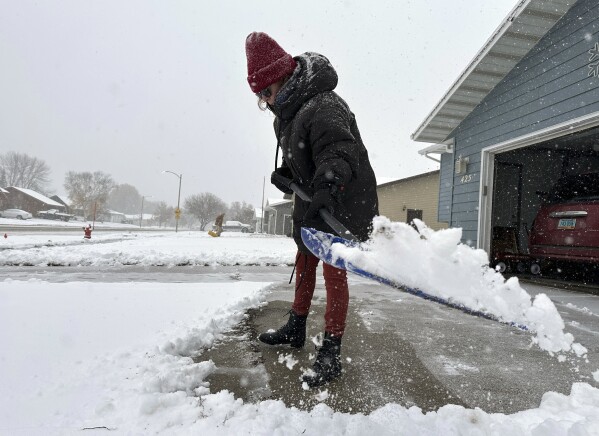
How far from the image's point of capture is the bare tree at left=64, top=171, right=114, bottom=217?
65.5 metres

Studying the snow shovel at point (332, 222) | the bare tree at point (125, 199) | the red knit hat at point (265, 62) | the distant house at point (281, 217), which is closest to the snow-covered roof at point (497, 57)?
the red knit hat at point (265, 62)

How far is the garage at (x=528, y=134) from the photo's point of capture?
504 cm

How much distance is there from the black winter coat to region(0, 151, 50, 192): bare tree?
3368 inches

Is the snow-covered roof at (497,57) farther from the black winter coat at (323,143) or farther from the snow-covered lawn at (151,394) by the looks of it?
the snow-covered lawn at (151,394)

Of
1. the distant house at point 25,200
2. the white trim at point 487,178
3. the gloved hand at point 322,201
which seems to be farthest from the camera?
the distant house at point 25,200

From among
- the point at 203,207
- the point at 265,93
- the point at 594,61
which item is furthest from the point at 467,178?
the point at 203,207

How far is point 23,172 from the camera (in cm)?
7100

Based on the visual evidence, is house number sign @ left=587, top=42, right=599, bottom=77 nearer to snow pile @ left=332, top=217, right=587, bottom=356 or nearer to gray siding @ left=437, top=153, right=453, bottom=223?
gray siding @ left=437, top=153, right=453, bottom=223

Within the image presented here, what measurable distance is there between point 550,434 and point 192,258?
7.10 m

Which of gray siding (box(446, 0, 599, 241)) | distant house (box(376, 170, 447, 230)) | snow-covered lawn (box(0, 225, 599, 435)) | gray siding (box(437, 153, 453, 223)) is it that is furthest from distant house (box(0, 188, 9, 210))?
snow-covered lawn (box(0, 225, 599, 435))

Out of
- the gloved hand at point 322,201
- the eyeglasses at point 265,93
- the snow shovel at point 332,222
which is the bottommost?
the snow shovel at point 332,222

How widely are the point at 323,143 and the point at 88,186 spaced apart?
7548cm

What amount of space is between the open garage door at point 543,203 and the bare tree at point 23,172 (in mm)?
83677

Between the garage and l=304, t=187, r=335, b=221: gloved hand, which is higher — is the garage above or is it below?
above
